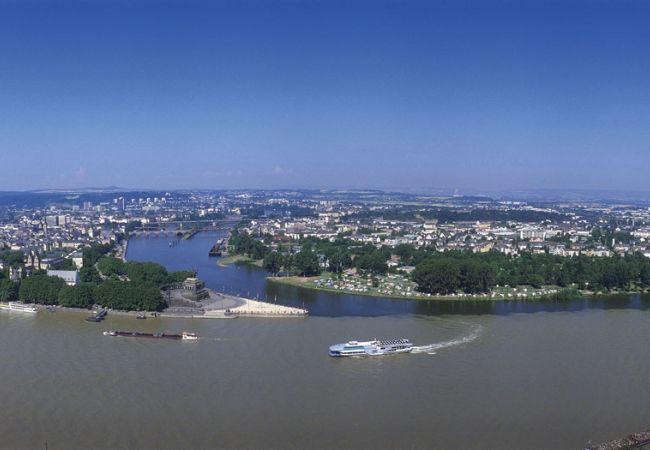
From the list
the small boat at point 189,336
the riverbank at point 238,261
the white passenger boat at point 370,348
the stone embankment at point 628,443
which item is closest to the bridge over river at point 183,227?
the riverbank at point 238,261

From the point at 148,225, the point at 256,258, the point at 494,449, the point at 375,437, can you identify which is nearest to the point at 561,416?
the point at 494,449

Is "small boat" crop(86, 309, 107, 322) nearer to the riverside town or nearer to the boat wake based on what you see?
the riverside town

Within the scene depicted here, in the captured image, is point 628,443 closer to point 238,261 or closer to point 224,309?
point 224,309

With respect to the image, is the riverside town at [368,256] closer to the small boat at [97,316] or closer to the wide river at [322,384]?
the small boat at [97,316]

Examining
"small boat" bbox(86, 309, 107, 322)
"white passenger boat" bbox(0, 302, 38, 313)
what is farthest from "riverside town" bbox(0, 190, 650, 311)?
"small boat" bbox(86, 309, 107, 322)

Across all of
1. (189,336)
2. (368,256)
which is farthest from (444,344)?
(368,256)
